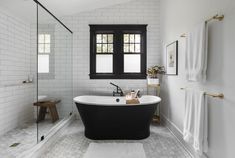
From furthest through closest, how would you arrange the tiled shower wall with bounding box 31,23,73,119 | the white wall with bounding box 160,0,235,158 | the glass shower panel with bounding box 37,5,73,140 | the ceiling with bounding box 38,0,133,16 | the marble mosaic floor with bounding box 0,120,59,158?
1. the ceiling with bounding box 38,0,133,16
2. the tiled shower wall with bounding box 31,23,73,119
3. the glass shower panel with bounding box 37,5,73,140
4. the marble mosaic floor with bounding box 0,120,59,158
5. the white wall with bounding box 160,0,235,158

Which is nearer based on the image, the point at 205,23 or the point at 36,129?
the point at 205,23

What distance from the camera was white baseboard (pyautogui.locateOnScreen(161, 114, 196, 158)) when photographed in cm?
278

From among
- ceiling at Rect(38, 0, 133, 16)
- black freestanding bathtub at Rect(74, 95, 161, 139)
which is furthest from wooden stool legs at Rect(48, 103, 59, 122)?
ceiling at Rect(38, 0, 133, 16)

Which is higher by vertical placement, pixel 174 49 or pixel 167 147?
pixel 174 49

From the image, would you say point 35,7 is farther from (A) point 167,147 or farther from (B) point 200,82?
(A) point 167,147

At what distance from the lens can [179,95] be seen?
3.40 meters

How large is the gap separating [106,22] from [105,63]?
1.05 m

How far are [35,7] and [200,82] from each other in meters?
2.81

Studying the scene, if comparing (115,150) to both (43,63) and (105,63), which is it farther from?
(105,63)

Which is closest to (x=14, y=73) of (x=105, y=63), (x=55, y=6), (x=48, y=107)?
(x=48, y=107)

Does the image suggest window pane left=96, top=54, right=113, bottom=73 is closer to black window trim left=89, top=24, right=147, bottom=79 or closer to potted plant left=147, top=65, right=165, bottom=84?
black window trim left=89, top=24, right=147, bottom=79

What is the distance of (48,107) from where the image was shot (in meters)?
3.58

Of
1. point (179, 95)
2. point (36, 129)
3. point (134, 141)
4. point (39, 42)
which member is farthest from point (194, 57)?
point (36, 129)

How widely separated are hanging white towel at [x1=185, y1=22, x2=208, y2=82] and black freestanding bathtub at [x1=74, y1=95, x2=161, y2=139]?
1111mm
